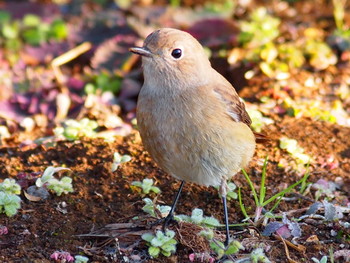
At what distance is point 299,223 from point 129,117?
2.52 meters

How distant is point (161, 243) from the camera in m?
3.71

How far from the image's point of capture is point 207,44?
272 inches

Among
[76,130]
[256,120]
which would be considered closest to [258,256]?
[256,120]

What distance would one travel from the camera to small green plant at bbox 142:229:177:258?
A: 12.2ft

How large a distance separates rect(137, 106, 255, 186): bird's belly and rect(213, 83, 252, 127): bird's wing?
154mm

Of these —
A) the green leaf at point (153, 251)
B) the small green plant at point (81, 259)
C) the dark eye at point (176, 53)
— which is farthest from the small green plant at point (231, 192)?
the small green plant at point (81, 259)

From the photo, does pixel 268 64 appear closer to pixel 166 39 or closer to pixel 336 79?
pixel 336 79

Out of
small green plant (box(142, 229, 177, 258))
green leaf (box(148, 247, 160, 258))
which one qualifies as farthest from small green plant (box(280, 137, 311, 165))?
green leaf (box(148, 247, 160, 258))

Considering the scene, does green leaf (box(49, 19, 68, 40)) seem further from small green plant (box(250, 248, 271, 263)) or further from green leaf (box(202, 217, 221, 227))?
small green plant (box(250, 248, 271, 263))

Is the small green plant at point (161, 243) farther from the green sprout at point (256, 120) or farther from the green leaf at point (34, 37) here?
the green leaf at point (34, 37)

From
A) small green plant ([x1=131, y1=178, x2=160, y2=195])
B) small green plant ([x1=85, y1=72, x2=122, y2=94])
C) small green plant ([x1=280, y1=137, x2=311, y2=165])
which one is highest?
small green plant ([x1=280, y1=137, x2=311, y2=165])

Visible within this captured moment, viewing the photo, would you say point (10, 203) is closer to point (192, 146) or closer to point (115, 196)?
point (115, 196)

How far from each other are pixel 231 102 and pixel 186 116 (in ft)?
1.44

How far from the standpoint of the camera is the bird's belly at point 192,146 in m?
3.95
